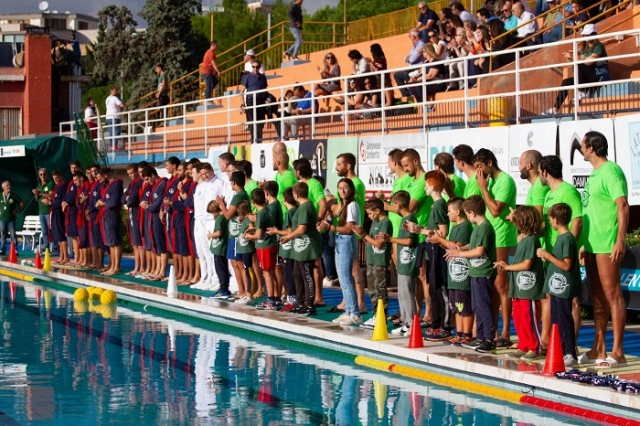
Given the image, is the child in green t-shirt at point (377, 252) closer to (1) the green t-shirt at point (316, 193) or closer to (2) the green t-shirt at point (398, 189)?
(2) the green t-shirt at point (398, 189)

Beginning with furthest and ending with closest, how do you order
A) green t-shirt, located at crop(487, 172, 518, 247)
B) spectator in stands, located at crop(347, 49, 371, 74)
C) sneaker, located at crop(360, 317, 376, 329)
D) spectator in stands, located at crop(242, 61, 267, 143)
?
spectator in stands, located at crop(242, 61, 267, 143), spectator in stands, located at crop(347, 49, 371, 74), sneaker, located at crop(360, 317, 376, 329), green t-shirt, located at crop(487, 172, 518, 247)

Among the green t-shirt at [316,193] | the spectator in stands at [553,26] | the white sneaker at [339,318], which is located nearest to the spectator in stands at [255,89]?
the spectator in stands at [553,26]

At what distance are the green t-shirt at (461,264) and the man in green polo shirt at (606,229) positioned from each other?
4.71ft

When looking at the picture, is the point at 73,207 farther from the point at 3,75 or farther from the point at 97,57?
the point at 97,57

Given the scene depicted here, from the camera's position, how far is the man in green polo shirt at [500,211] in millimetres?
10565

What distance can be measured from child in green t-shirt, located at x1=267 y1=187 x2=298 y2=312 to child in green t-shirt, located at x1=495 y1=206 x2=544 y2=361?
401 centimetres

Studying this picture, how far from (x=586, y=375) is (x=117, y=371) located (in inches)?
170

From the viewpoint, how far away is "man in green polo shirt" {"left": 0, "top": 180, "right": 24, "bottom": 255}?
2433 cm

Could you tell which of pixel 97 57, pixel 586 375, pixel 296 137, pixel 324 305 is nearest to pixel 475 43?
pixel 296 137

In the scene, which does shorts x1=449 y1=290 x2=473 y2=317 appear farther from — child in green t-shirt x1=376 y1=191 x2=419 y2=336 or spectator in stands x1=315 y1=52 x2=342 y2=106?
spectator in stands x1=315 y1=52 x2=342 y2=106

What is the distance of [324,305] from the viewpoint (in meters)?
14.6

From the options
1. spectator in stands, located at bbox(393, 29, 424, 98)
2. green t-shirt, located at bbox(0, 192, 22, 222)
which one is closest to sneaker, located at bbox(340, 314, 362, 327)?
spectator in stands, located at bbox(393, 29, 424, 98)

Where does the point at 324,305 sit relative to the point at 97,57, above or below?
below

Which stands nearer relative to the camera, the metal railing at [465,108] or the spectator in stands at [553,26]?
the metal railing at [465,108]
